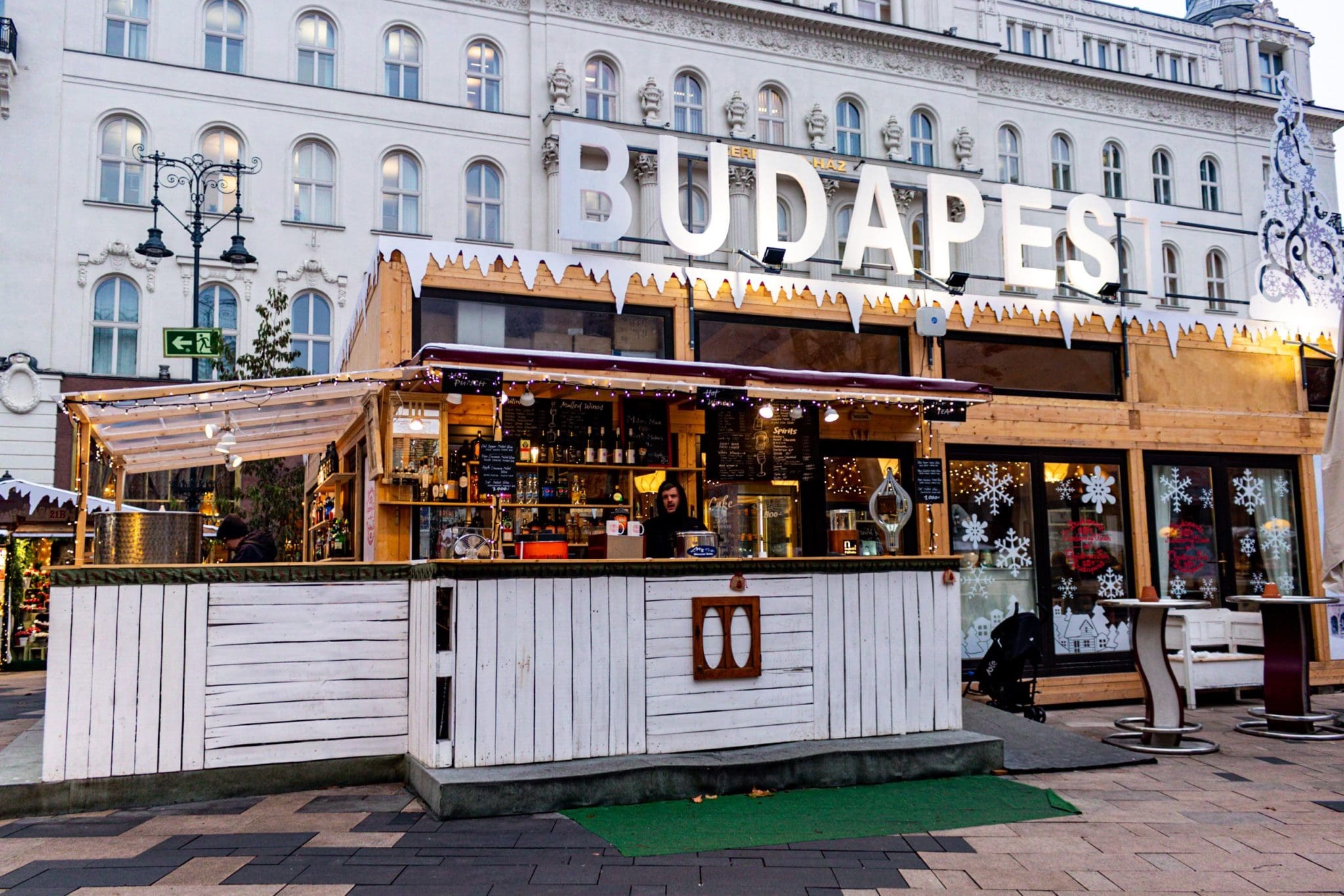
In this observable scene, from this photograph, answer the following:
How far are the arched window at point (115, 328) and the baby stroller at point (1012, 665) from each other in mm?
19602

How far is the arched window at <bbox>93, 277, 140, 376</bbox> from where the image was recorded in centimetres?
2258

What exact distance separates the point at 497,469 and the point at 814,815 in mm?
3630

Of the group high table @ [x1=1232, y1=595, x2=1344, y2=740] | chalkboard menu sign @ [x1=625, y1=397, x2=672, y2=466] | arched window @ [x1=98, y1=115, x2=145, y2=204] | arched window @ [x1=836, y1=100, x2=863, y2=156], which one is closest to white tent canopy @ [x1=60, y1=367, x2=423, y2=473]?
chalkboard menu sign @ [x1=625, y1=397, x2=672, y2=466]

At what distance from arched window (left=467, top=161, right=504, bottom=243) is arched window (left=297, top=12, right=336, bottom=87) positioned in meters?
3.75

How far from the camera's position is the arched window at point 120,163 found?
75.5 feet

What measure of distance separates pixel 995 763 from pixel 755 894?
306 centimetres

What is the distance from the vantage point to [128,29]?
77.5 ft

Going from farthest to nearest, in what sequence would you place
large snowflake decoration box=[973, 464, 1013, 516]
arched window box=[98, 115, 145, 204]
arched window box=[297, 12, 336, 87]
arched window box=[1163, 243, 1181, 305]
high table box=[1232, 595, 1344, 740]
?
1. arched window box=[1163, 243, 1181, 305]
2. arched window box=[297, 12, 336, 87]
3. arched window box=[98, 115, 145, 204]
4. large snowflake decoration box=[973, 464, 1013, 516]
5. high table box=[1232, 595, 1344, 740]

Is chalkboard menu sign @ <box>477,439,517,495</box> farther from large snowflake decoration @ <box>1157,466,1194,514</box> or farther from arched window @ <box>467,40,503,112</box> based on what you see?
arched window @ <box>467,40,503,112</box>

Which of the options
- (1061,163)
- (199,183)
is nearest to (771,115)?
(1061,163)

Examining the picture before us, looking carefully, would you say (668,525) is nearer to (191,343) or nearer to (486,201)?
(191,343)

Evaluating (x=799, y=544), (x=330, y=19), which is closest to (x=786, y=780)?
(x=799, y=544)

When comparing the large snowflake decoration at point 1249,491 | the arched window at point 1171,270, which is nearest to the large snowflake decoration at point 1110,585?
the large snowflake decoration at point 1249,491

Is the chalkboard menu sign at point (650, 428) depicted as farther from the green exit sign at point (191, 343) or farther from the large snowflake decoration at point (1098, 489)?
the green exit sign at point (191, 343)
